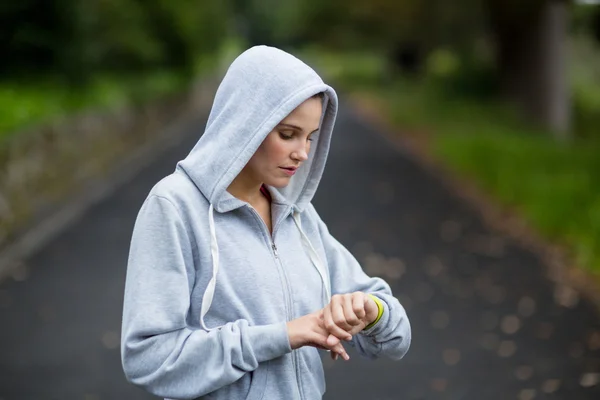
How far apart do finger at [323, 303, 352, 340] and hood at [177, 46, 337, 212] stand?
0.35 meters

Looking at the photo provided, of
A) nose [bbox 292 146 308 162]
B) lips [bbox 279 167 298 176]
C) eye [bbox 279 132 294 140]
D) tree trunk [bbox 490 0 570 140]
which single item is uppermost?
eye [bbox 279 132 294 140]

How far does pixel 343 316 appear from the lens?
95.3 inches

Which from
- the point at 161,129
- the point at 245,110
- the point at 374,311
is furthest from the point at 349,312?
the point at 161,129

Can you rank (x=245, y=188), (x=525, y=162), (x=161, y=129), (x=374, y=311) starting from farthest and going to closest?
(x=161, y=129) < (x=525, y=162) < (x=245, y=188) < (x=374, y=311)

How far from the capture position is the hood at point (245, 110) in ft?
8.36

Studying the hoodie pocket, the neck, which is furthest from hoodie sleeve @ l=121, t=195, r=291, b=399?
the neck

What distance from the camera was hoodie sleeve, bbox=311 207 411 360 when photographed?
8.75 feet

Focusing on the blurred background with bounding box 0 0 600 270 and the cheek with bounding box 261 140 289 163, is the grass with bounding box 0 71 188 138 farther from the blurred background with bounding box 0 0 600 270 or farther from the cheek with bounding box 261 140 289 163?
the cheek with bounding box 261 140 289 163

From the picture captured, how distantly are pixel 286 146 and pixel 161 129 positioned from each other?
2460cm

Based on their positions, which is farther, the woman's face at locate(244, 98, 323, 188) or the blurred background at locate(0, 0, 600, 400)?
the blurred background at locate(0, 0, 600, 400)

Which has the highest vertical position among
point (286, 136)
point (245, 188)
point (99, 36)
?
point (99, 36)

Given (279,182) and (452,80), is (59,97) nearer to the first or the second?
(279,182)

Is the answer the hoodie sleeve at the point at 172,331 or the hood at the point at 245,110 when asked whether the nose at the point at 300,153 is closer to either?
the hood at the point at 245,110

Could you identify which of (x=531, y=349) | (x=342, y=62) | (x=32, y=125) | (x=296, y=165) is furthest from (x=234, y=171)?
(x=342, y=62)
